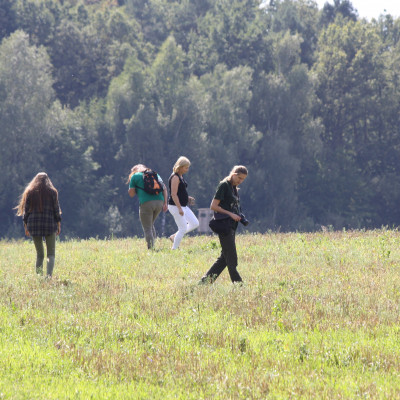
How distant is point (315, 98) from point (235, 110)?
8945 mm

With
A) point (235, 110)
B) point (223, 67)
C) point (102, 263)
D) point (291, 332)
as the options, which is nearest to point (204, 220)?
point (235, 110)

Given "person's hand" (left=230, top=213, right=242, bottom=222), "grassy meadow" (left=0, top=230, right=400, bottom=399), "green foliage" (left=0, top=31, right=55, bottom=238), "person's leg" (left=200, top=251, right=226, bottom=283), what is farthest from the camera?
"green foliage" (left=0, top=31, right=55, bottom=238)

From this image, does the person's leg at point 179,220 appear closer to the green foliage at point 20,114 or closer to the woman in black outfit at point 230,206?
the woman in black outfit at point 230,206

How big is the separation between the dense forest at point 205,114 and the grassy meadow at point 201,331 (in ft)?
130

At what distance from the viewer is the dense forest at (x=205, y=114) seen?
52.3 metres

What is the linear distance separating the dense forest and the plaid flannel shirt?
126ft

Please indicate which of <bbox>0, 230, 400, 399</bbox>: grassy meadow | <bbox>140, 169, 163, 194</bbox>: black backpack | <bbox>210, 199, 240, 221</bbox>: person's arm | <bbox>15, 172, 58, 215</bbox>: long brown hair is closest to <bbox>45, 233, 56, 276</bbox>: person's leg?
<bbox>0, 230, 400, 399</bbox>: grassy meadow

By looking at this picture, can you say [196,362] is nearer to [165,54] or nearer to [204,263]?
[204,263]

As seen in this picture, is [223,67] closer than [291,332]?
No

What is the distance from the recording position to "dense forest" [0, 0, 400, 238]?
52347mm

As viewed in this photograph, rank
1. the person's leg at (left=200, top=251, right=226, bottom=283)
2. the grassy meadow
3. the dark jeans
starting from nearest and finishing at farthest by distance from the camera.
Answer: the grassy meadow → the person's leg at (left=200, top=251, right=226, bottom=283) → the dark jeans

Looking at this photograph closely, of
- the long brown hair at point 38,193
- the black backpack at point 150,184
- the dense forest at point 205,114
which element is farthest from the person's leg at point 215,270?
the dense forest at point 205,114

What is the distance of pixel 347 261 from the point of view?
13516 mm

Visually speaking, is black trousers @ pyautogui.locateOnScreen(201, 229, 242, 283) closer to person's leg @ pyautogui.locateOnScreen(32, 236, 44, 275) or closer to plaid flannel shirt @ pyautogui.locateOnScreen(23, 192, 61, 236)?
plaid flannel shirt @ pyautogui.locateOnScreen(23, 192, 61, 236)
